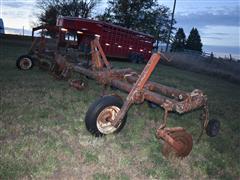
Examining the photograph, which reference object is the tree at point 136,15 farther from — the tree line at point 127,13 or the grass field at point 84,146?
the grass field at point 84,146

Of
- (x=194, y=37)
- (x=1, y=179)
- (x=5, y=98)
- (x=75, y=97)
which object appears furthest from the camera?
(x=194, y=37)

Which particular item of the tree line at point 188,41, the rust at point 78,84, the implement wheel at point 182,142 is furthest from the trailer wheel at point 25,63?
the tree line at point 188,41

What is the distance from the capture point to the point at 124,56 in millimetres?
26922

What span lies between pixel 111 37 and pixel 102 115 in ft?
64.4

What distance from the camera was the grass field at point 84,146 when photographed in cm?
491

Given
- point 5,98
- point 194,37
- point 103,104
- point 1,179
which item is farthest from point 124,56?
point 194,37

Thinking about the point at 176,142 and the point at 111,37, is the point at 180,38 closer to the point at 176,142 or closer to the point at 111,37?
the point at 111,37

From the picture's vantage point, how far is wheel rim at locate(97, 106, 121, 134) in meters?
6.20

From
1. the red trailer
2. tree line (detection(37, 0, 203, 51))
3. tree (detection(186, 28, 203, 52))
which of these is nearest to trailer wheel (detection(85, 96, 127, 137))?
the red trailer

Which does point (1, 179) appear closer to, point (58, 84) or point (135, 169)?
point (135, 169)

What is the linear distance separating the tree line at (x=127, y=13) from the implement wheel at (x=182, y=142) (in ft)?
139

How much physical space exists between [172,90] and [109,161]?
255 cm

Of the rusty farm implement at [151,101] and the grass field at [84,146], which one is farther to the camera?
the rusty farm implement at [151,101]

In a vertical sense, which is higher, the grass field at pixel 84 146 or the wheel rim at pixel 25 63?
the wheel rim at pixel 25 63
